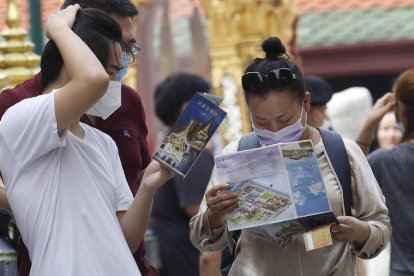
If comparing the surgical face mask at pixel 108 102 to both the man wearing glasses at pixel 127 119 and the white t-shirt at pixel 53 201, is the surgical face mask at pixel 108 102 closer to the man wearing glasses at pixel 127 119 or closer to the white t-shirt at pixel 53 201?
the man wearing glasses at pixel 127 119

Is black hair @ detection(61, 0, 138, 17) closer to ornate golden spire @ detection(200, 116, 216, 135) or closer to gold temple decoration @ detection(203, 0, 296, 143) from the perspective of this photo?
ornate golden spire @ detection(200, 116, 216, 135)

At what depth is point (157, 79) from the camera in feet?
39.5

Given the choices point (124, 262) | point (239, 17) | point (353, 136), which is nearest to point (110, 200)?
point (124, 262)

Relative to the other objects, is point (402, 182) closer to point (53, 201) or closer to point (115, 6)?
point (115, 6)

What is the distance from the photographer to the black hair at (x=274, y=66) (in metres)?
4.78

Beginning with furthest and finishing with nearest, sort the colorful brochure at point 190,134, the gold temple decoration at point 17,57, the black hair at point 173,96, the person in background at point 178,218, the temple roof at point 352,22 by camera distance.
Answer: the temple roof at point 352,22, the black hair at point 173,96, the person in background at point 178,218, the gold temple decoration at point 17,57, the colorful brochure at point 190,134

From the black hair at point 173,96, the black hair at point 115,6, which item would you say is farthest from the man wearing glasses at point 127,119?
the black hair at point 173,96

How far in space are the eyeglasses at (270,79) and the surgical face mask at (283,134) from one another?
0.14 metres

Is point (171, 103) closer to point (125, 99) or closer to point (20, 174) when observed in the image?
point (125, 99)

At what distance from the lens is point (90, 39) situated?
15.0 ft

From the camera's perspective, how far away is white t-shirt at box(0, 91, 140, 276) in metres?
4.29

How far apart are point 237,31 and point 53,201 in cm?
777

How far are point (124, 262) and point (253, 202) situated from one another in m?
0.52

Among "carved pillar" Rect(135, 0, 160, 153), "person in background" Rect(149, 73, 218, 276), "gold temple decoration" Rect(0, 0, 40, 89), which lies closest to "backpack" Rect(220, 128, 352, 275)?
"gold temple decoration" Rect(0, 0, 40, 89)
